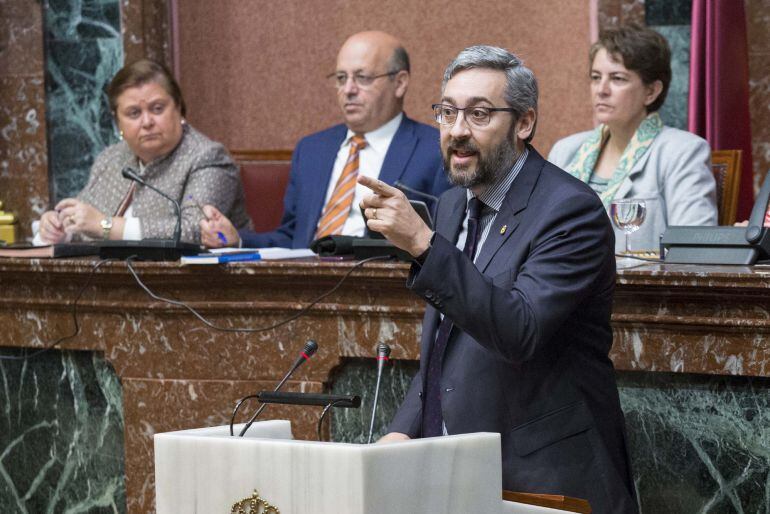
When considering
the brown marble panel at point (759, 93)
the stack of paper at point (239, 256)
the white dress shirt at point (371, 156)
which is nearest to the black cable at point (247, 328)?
the stack of paper at point (239, 256)

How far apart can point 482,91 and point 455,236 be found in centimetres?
32

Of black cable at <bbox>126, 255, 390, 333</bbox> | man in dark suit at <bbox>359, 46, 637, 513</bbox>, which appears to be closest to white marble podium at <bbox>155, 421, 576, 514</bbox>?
man in dark suit at <bbox>359, 46, 637, 513</bbox>

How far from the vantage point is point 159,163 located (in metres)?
4.27

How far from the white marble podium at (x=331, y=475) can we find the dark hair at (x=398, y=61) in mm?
2603

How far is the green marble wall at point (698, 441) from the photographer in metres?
2.56

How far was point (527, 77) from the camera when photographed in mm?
2389

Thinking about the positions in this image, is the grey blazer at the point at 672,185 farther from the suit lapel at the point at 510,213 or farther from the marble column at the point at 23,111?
the marble column at the point at 23,111

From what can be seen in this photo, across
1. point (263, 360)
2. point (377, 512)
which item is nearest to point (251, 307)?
point (263, 360)

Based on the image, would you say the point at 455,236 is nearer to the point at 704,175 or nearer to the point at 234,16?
the point at 704,175

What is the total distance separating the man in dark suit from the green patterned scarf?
145 centimetres

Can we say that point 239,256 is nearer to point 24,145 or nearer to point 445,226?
point 445,226

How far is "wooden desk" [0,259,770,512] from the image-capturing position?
9.52 ft

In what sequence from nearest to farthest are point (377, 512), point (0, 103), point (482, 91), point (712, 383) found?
point (377, 512) → point (482, 91) → point (712, 383) → point (0, 103)

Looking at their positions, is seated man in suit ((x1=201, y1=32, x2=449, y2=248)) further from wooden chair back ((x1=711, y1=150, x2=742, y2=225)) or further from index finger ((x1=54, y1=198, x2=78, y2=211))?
wooden chair back ((x1=711, y1=150, x2=742, y2=225))
